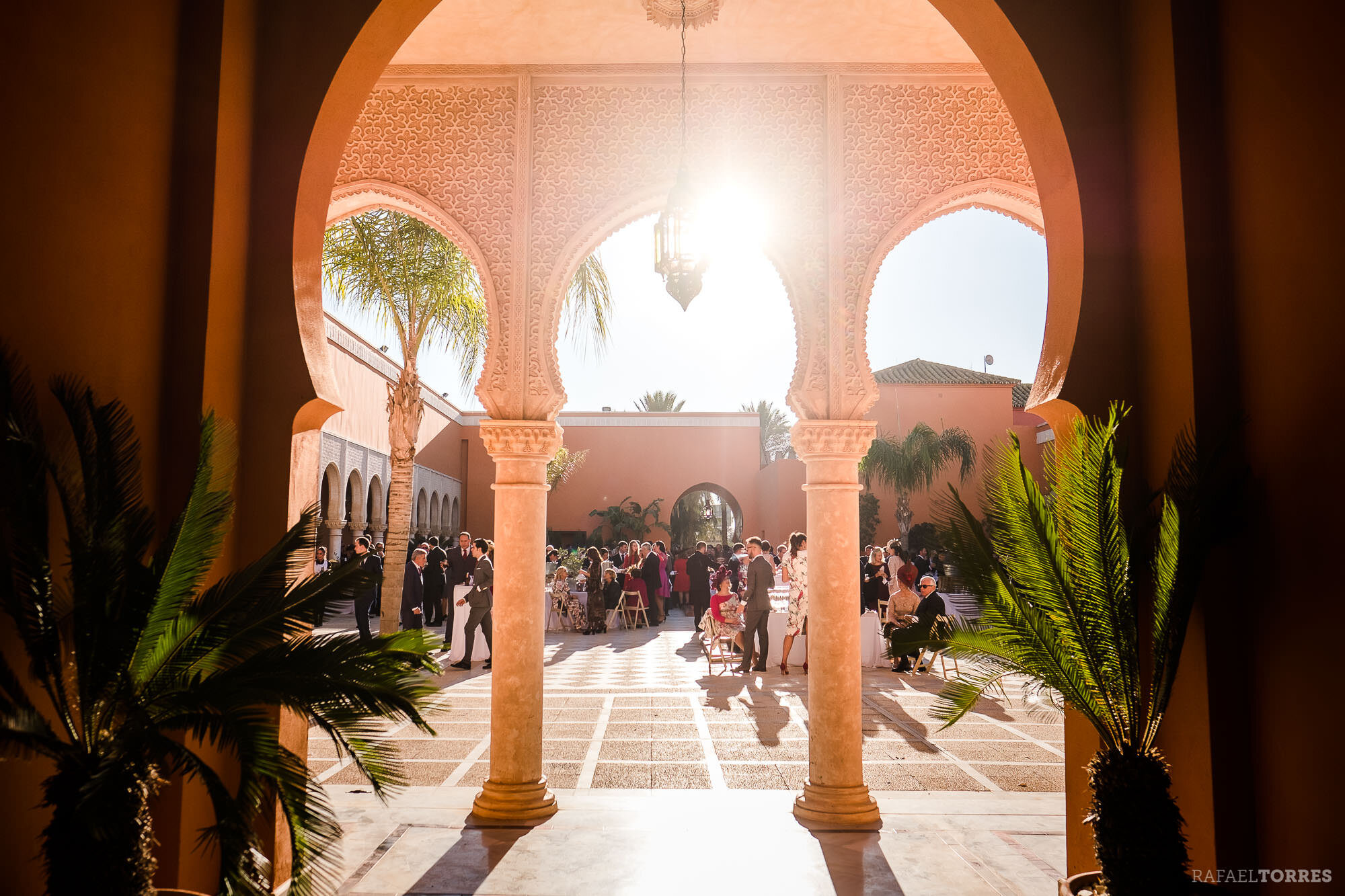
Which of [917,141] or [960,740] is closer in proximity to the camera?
[917,141]

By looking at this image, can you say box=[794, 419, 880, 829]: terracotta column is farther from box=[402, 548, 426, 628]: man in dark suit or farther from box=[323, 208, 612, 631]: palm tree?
box=[402, 548, 426, 628]: man in dark suit

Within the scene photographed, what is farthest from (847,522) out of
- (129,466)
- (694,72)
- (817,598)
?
(129,466)

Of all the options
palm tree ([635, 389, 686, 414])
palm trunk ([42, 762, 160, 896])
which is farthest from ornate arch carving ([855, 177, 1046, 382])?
palm tree ([635, 389, 686, 414])

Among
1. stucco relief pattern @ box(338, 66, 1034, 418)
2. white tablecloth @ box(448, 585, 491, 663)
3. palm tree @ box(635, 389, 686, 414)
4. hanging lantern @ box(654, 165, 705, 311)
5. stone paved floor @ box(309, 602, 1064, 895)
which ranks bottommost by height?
stone paved floor @ box(309, 602, 1064, 895)

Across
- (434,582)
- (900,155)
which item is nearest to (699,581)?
(434,582)

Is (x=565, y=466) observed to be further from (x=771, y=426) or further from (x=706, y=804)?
(x=706, y=804)

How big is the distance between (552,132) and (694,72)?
94 centimetres

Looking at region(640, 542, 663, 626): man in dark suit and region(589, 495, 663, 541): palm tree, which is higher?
region(589, 495, 663, 541): palm tree

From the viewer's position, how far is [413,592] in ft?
34.6

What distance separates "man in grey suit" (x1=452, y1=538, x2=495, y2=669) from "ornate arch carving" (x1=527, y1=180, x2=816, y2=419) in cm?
450

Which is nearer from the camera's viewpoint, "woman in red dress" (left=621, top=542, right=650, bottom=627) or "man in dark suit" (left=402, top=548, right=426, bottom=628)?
"man in dark suit" (left=402, top=548, right=426, bottom=628)

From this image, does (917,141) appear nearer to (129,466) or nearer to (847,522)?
(847,522)

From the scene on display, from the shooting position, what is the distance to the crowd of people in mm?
9602

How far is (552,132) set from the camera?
17.4ft
